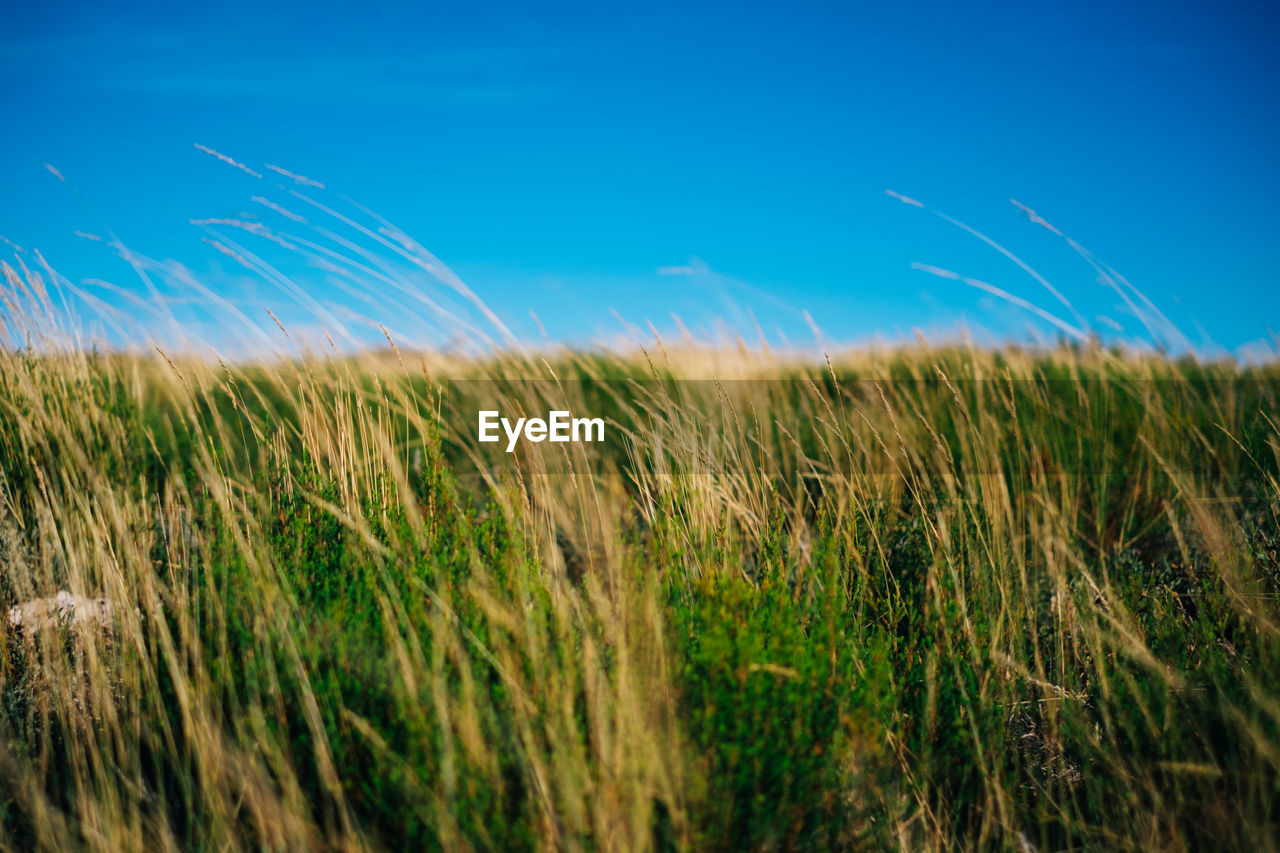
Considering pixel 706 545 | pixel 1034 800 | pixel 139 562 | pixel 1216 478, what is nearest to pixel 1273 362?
pixel 1216 478

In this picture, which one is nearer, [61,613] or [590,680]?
[590,680]

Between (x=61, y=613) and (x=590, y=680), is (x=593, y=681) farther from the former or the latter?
(x=61, y=613)

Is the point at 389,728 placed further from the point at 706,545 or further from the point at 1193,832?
the point at 1193,832

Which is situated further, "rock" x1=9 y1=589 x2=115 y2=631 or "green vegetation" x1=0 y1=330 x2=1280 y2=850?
"rock" x1=9 y1=589 x2=115 y2=631

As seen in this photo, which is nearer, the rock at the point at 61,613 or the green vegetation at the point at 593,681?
the green vegetation at the point at 593,681

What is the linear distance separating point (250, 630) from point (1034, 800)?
2114 mm

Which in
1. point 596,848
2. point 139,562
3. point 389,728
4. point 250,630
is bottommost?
point 596,848

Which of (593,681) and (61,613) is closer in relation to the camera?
(593,681)

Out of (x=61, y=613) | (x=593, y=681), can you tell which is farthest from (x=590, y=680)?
(x=61, y=613)

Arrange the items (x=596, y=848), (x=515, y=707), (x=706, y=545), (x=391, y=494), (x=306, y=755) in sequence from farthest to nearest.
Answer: (x=391, y=494), (x=706, y=545), (x=306, y=755), (x=515, y=707), (x=596, y=848)

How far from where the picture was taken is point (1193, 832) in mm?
1576

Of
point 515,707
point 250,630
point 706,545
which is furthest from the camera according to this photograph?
point 706,545

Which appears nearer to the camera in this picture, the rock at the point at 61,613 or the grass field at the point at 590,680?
the grass field at the point at 590,680

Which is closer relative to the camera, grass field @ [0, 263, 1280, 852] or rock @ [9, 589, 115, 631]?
grass field @ [0, 263, 1280, 852]
